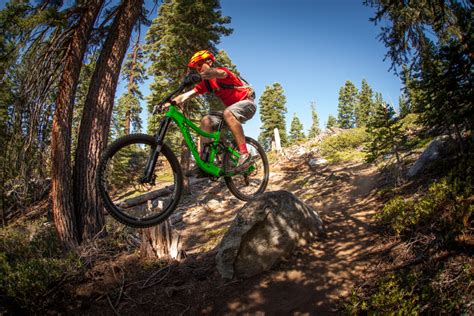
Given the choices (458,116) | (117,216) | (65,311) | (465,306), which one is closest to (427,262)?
(465,306)

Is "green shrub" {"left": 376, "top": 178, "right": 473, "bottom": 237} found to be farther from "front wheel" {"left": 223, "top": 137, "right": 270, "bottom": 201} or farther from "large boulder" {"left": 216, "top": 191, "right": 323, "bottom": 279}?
"front wheel" {"left": 223, "top": 137, "right": 270, "bottom": 201}

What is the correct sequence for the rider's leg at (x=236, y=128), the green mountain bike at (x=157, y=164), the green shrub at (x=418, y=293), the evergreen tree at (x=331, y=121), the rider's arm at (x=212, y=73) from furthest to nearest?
the evergreen tree at (x=331, y=121), the rider's leg at (x=236, y=128), the rider's arm at (x=212, y=73), the green shrub at (x=418, y=293), the green mountain bike at (x=157, y=164)

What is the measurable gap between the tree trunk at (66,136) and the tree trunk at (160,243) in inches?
61.7

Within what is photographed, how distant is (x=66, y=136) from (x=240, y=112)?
451 centimetres

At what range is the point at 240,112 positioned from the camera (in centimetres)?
422

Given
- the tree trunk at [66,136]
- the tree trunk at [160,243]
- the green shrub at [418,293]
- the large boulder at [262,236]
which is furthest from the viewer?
the tree trunk at [160,243]

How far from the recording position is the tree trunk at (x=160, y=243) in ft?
20.3

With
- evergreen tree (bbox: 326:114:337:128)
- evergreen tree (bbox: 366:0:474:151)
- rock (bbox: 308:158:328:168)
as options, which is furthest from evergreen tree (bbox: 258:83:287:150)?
evergreen tree (bbox: 366:0:474:151)

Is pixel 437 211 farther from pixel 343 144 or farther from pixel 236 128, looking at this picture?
pixel 343 144

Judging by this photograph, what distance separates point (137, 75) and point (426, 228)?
91.5ft

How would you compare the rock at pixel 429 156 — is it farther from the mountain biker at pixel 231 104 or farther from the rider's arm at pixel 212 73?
the rider's arm at pixel 212 73

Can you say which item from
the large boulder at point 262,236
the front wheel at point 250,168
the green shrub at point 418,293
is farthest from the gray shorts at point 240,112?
the green shrub at point 418,293

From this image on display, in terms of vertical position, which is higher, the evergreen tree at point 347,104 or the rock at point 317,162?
A: the evergreen tree at point 347,104

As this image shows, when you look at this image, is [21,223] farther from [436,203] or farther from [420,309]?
[436,203]
